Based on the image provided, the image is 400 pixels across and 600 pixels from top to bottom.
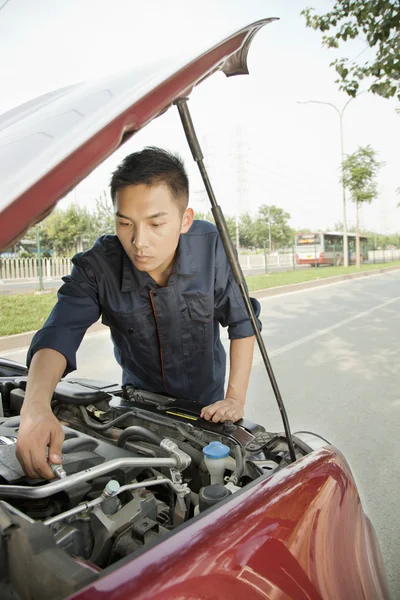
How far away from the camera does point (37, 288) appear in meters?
10.6

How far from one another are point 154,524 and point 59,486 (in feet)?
0.76

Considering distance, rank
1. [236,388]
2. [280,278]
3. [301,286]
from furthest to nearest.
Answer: [280,278]
[301,286]
[236,388]

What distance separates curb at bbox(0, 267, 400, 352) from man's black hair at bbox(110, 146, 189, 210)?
1543mm

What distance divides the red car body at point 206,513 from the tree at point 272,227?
157 feet

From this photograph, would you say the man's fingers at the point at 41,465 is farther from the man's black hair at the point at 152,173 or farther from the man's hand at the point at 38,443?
the man's black hair at the point at 152,173

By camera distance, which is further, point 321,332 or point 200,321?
point 321,332

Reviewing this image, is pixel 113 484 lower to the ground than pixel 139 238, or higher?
lower

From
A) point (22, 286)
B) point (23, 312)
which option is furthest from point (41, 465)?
point (22, 286)

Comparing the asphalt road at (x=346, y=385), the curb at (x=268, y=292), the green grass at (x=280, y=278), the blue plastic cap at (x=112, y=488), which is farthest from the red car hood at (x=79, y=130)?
the green grass at (x=280, y=278)

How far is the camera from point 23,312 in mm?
7891

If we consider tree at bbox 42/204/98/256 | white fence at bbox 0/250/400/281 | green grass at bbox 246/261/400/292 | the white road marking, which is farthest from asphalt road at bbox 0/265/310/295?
green grass at bbox 246/261/400/292

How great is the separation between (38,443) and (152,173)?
79 centimetres

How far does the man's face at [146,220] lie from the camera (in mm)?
1332

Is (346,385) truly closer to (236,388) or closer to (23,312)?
(236,388)
